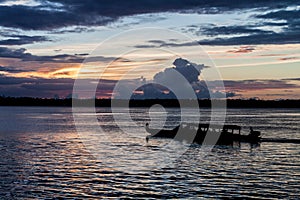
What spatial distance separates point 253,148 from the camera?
56406 millimetres

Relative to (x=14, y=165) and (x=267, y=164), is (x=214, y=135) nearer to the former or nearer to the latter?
(x=267, y=164)

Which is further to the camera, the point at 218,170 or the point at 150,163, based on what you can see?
the point at 150,163

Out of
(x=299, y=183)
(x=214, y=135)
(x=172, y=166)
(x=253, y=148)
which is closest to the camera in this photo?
(x=299, y=183)

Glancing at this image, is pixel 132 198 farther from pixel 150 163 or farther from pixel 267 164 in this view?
pixel 267 164

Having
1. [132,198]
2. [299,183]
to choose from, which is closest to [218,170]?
[299,183]

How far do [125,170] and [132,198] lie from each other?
10458 mm

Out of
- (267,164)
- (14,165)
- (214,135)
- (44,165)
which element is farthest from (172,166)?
(214,135)

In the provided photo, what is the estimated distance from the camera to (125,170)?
3803 cm

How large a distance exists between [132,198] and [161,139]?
1653 inches

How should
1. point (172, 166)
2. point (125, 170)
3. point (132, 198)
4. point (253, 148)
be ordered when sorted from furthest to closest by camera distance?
1. point (253, 148)
2. point (172, 166)
3. point (125, 170)
4. point (132, 198)

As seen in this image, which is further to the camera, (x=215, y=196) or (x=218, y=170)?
(x=218, y=170)

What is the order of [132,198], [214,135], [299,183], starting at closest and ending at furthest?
[132,198]
[299,183]
[214,135]

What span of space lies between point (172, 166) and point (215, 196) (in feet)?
42.3

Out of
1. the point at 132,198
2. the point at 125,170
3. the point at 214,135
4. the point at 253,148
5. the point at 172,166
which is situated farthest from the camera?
the point at 214,135
